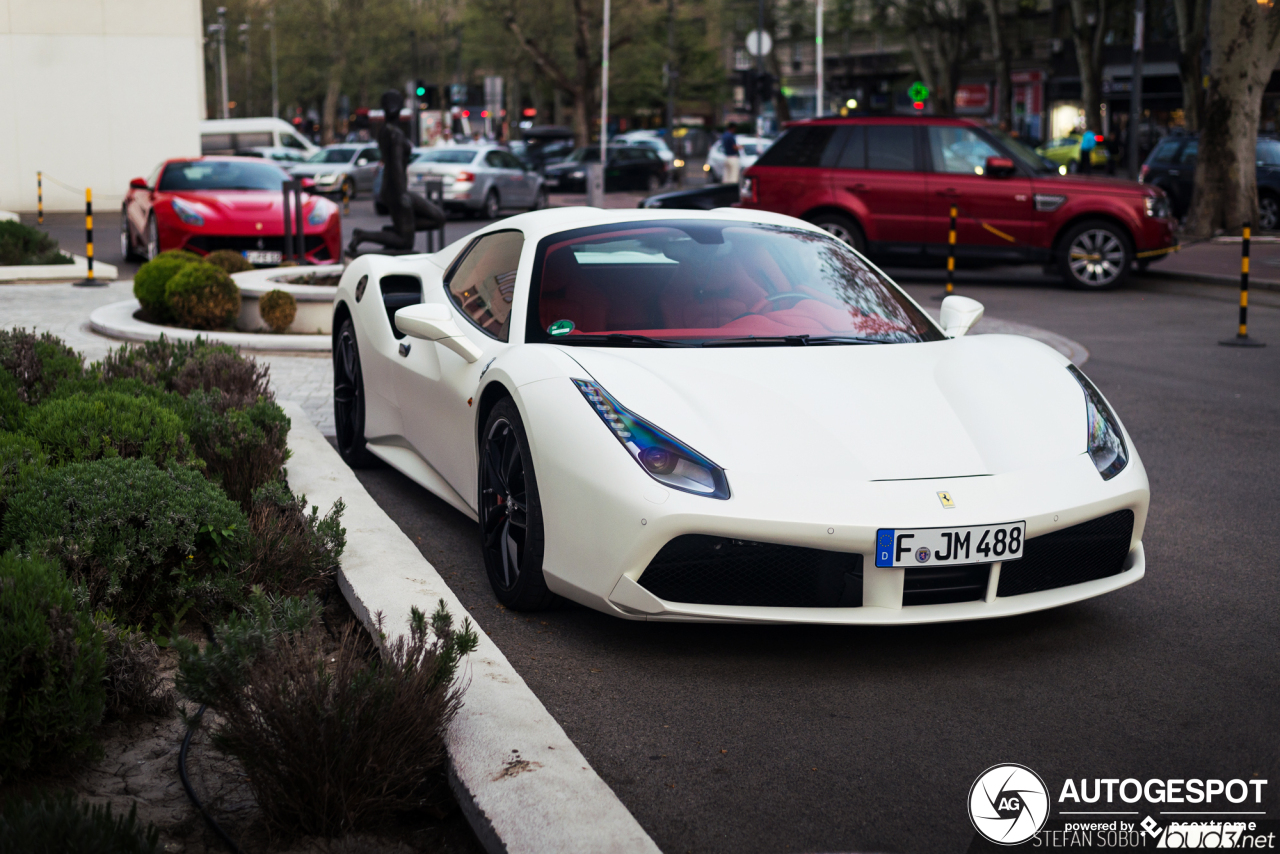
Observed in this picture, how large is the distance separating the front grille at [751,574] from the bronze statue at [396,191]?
1012 centimetres

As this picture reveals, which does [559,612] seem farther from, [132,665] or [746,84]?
[746,84]

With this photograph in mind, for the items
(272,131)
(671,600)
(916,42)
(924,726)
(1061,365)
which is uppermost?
(916,42)

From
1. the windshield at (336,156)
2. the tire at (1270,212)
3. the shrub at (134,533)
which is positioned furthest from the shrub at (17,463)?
the windshield at (336,156)

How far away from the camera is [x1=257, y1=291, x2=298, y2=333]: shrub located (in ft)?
37.4

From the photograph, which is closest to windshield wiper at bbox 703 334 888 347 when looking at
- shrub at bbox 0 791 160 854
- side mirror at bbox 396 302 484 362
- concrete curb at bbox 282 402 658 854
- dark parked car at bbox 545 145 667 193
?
side mirror at bbox 396 302 484 362

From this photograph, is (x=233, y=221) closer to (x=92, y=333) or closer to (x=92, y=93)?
(x=92, y=333)

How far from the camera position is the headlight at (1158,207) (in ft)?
53.9

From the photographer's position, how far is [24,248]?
54.9ft

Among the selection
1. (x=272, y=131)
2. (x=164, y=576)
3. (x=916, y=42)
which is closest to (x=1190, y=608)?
(x=164, y=576)

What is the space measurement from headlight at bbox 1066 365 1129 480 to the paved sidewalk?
14.5ft

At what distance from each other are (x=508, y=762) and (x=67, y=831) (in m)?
0.98

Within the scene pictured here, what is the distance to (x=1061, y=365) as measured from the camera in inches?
195

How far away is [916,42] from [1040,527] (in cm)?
5912

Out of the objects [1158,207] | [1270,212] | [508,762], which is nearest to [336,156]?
[1270,212]
